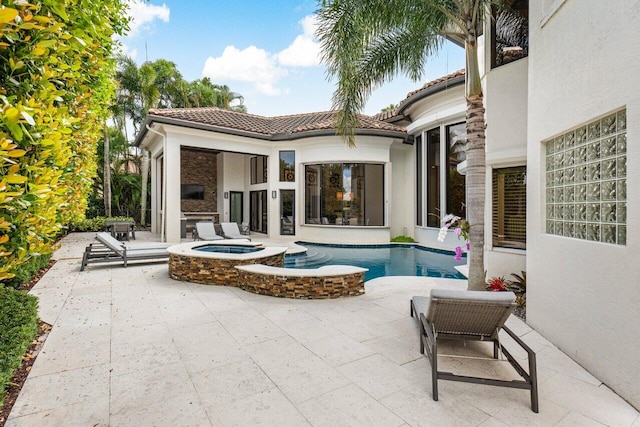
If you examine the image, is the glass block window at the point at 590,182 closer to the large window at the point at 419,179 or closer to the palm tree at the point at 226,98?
the large window at the point at 419,179

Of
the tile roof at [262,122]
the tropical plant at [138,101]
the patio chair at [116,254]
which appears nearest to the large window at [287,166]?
the tile roof at [262,122]

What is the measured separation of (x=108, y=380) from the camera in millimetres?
3578

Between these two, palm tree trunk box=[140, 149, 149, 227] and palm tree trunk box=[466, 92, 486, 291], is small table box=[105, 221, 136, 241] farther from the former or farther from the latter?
palm tree trunk box=[466, 92, 486, 291]

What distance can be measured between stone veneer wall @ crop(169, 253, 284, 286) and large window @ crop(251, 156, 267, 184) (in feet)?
38.0

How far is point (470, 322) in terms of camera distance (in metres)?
3.89

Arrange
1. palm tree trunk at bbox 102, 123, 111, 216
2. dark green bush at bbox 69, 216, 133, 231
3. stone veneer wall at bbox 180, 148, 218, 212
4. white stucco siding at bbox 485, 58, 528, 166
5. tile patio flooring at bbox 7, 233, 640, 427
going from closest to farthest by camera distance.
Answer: tile patio flooring at bbox 7, 233, 640, 427 → white stucco siding at bbox 485, 58, 528, 166 → dark green bush at bbox 69, 216, 133, 231 → palm tree trunk at bbox 102, 123, 111, 216 → stone veneer wall at bbox 180, 148, 218, 212

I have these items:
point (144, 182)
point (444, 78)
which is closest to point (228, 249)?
point (444, 78)

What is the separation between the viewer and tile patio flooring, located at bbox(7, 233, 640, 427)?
2998 millimetres

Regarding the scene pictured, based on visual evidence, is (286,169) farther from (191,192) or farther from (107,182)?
(107,182)

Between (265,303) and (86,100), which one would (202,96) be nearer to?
(86,100)

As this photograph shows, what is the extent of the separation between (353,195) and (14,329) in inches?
569

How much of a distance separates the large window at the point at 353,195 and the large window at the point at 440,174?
2.11m

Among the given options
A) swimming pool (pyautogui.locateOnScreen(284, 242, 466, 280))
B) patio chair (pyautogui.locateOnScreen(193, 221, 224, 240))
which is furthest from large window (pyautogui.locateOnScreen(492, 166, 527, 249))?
patio chair (pyautogui.locateOnScreen(193, 221, 224, 240))

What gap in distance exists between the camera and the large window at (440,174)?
14.5 m
